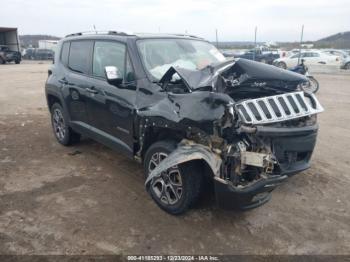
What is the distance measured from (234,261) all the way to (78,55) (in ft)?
12.6

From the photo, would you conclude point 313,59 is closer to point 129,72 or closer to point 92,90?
point 92,90

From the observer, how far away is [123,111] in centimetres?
430

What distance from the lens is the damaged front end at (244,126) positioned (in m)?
3.21

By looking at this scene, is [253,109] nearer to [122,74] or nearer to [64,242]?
[122,74]

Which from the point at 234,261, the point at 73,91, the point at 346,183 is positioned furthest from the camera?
the point at 73,91

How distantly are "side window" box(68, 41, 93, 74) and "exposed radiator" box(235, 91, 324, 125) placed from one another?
2749 mm

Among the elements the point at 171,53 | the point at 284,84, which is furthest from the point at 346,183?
the point at 171,53

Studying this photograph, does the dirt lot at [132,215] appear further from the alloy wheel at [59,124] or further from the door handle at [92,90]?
the door handle at [92,90]

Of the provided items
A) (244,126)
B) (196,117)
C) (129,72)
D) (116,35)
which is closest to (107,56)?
(116,35)

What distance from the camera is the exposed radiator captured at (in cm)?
330

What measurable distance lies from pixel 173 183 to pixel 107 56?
2092mm

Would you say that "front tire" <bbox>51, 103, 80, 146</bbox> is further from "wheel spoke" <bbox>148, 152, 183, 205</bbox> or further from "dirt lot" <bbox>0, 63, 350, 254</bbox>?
"wheel spoke" <bbox>148, 152, 183, 205</bbox>

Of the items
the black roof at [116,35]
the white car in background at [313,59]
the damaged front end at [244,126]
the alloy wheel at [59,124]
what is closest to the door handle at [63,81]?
the alloy wheel at [59,124]

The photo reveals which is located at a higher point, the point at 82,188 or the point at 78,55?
the point at 78,55
